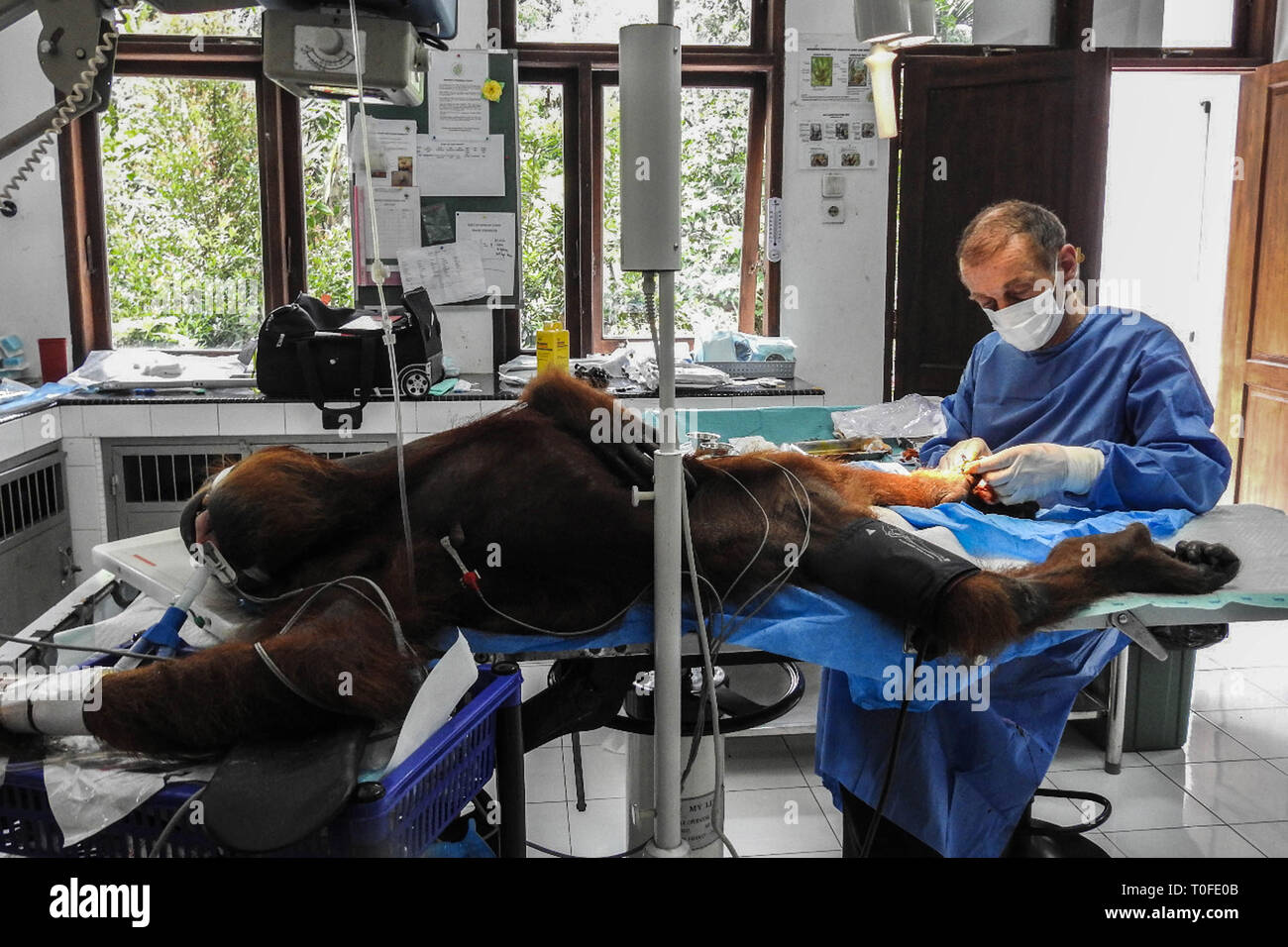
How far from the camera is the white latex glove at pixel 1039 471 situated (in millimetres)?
2268

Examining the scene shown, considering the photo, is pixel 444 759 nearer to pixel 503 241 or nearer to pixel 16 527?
pixel 16 527

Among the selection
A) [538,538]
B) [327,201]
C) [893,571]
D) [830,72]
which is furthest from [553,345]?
[893,571]

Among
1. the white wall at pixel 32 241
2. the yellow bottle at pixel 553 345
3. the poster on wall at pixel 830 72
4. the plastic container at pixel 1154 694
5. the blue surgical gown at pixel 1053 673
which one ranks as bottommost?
the plastic container at pixel 1154 694

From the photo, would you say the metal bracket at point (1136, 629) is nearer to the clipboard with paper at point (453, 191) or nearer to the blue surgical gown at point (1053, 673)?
the blue surgical gown at point (1053, 673)

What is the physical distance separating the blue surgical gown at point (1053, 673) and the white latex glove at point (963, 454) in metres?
0.16

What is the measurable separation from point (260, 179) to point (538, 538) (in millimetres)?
3470

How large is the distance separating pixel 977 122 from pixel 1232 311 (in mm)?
1664

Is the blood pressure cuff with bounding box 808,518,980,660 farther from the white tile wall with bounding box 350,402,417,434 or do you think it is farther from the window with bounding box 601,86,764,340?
the window with bounding box 601,86,764,340

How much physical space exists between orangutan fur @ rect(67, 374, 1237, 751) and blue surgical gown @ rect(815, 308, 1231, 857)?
1.50ft

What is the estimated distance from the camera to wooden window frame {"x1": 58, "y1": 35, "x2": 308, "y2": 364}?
4.43 metres

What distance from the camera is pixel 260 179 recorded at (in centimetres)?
460

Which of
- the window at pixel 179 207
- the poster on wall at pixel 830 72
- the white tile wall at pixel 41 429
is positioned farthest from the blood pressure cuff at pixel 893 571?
the window at pixel 179 207

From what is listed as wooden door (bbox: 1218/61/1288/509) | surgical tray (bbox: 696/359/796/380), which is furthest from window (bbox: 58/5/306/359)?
wooden door (bbox: 1218/61/1288/509)

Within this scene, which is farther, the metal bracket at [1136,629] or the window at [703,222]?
the window at [703,222]
